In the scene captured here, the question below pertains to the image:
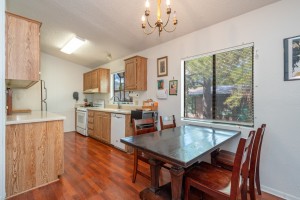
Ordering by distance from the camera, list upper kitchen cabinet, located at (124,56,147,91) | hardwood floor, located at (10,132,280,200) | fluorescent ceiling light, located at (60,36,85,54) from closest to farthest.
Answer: hardwood floor, located at (10,132,280,200)
upper kitchen cabinet, located at (124,56,147,91)
fluorescent ceiling light, located at (60,36,85,54)

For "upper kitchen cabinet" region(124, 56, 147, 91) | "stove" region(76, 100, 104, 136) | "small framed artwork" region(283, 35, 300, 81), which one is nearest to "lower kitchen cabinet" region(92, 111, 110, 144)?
"stove" region(76, 100, 104, 136)

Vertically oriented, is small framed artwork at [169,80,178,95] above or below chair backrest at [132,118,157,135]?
above

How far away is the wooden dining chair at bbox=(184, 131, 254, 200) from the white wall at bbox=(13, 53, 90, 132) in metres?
5.31

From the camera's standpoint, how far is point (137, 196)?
1833mm

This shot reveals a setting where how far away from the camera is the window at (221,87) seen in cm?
221

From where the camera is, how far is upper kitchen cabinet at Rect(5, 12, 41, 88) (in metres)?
1.82

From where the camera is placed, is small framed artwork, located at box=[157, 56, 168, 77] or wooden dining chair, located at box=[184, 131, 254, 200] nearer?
wooden dining chair, located at box=[184, 131, 254, 200]

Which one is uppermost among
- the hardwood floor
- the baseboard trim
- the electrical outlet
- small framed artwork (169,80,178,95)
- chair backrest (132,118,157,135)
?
small framed artwork (169,80,178,95)

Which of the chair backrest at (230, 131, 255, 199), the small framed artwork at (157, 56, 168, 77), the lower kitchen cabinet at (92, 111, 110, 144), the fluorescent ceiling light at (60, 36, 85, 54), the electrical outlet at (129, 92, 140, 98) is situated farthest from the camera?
the electrical outlet at (129, 92, 140, 98)

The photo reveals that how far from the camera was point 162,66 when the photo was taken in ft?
10.7

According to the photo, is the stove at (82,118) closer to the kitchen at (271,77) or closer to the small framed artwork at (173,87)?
the small framed artwork at (173,87)

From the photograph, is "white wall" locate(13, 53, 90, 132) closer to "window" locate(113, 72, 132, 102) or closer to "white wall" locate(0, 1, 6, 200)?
"window" locate(113, 72, 132, 102)

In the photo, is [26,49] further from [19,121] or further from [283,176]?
[283,176]

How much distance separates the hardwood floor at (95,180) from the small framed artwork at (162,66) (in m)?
1.93
